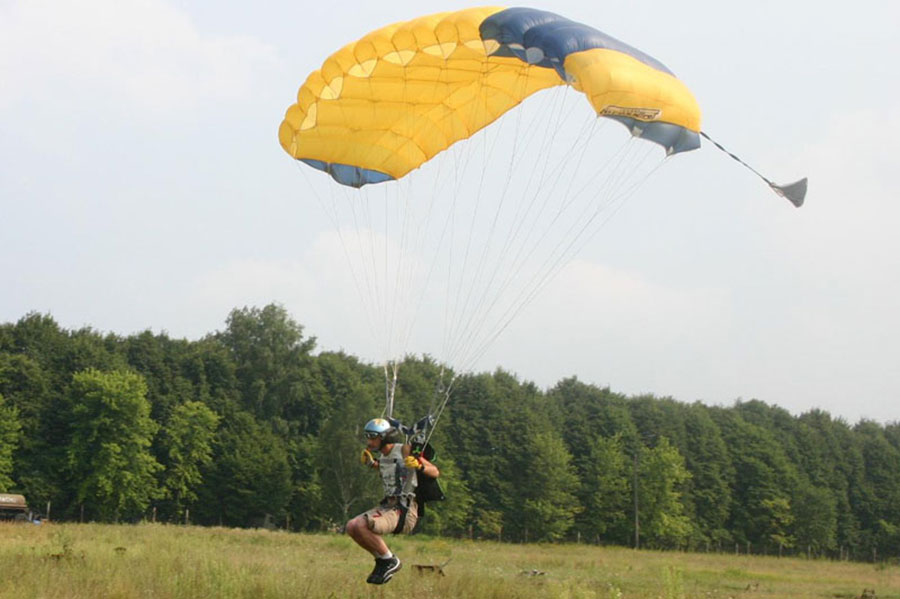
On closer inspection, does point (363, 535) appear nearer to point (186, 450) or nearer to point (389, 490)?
point (389, 490)

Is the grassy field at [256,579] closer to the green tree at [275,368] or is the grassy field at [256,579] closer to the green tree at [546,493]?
the green tree at [546,493]

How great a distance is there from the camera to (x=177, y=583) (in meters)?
12.6

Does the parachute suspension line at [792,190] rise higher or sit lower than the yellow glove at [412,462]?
higher

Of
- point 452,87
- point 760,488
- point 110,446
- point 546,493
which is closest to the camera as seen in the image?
point 452,87

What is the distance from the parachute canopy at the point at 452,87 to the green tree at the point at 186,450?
39992mm

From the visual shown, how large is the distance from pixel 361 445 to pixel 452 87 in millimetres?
37771

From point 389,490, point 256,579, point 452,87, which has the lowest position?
point 256,579

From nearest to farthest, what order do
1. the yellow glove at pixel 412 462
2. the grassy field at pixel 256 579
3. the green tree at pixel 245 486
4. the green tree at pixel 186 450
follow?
1. the yellow glove at pixel 412 462
2. the grassy field at pixel 256 579
3. the green tree at pixel 186 450
4. the green tree at pixel 245 486

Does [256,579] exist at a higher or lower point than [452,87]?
lower

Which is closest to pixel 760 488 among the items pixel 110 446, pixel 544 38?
pixel 110 446

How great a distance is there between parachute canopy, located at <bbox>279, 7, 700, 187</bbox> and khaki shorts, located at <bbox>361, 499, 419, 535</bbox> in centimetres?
494

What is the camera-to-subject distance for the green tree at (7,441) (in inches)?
1770

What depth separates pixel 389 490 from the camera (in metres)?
10.8

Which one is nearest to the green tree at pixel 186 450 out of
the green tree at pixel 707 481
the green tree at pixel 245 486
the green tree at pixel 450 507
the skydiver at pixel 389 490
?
the green tree at pixel 245 486
